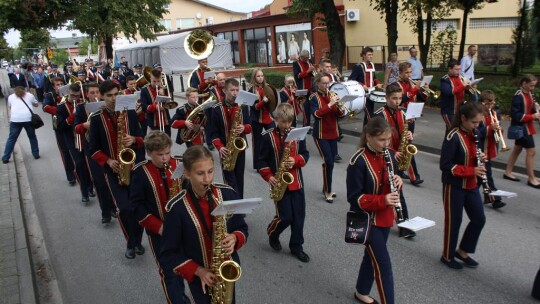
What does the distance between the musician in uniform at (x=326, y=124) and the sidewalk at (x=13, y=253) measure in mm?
4227

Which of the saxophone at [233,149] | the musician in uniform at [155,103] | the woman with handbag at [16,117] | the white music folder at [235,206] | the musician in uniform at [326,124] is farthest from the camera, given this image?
the woman with handbag at [16,117]

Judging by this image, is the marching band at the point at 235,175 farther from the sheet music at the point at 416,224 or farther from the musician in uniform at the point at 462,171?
the sheet music at the point at 416,224

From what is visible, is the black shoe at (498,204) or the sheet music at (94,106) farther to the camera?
the black shoe at (498,204)

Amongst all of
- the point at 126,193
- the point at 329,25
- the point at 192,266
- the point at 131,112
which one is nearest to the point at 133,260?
the point at 126,193

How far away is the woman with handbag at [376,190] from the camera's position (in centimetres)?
386

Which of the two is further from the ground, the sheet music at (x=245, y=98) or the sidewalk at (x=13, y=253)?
the sheet music at (x=245, y=98)

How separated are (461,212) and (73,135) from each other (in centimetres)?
624

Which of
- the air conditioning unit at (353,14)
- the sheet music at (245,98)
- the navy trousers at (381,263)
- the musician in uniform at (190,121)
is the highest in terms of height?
the air conditioning unit at (353,14)

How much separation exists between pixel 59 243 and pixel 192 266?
158 inches

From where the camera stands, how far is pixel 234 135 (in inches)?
240

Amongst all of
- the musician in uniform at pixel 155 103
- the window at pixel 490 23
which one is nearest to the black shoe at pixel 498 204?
the musician in uniform at pixel 155 103

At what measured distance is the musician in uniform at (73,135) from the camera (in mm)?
7559

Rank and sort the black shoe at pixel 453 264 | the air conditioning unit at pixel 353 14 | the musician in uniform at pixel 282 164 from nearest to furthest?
the black shoe at pixel 453 264
the musician in uniform at pixel 282 164
the air conditioning unit at pixel 353 14

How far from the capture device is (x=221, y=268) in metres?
2.93
